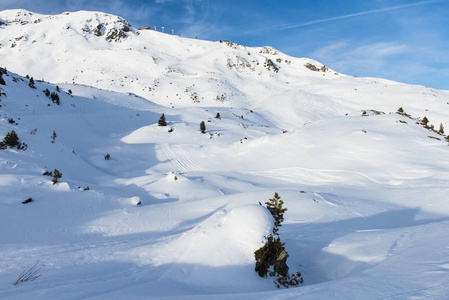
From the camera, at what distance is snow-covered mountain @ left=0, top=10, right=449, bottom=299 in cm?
354

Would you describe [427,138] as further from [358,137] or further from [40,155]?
[40,155]

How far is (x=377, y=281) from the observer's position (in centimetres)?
296

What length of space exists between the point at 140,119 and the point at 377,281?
80.0 feet

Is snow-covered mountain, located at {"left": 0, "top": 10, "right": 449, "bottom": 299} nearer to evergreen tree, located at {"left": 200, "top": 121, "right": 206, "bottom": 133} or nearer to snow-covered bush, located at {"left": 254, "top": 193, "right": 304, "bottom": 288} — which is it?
snow-covered bush, located at {"left": 254, "top": 193, "right": 304, "bottom": 288}

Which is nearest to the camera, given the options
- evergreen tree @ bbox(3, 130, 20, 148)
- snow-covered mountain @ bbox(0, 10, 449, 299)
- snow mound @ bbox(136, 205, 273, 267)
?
snow-covered mountain @ bbox(0, 10, 449, 299)

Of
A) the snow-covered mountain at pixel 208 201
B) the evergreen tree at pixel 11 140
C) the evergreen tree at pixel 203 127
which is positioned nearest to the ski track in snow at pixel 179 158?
the snow-covered mountain at pixel 208 201

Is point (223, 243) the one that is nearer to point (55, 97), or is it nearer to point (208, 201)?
point (208, 201)

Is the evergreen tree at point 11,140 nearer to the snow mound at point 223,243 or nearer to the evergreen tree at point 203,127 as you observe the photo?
the snow mound at point 223,243

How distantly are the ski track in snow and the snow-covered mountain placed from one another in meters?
0.08

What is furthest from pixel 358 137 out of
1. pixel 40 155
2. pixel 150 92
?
pixel 150 92

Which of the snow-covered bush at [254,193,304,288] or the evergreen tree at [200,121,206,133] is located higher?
the evergreen tree at [200,121,206,133]

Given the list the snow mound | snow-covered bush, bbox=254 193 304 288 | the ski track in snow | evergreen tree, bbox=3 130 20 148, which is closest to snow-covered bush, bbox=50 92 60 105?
the ski track in snow

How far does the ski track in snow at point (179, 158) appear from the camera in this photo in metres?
15.8

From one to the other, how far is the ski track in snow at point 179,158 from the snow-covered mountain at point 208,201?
0.26ft
